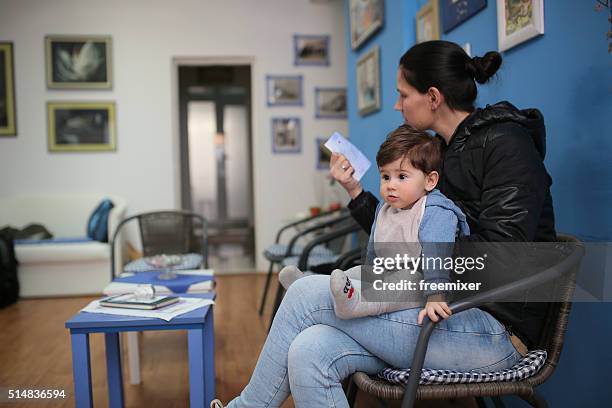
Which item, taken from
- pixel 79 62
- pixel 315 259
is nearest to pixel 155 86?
pixel 79 62

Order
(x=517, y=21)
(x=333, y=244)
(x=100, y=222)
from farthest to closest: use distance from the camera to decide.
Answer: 1. (x=100, y=222)
2. (x=333, y=244)
3. (x=517, y=21)

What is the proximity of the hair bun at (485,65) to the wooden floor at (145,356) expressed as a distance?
4.74ft

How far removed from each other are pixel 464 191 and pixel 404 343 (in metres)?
0.51

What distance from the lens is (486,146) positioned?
165 centimetres

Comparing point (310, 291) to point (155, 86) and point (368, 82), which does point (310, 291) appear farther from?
point (155, 86)

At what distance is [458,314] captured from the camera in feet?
5.02

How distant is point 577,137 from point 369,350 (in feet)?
3.20

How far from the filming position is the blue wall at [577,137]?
1.74m

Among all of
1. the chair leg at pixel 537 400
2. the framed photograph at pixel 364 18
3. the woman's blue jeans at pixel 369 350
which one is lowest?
the chair leg at pixel 537 400

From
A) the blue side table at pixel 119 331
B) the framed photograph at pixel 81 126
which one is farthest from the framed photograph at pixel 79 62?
the blue side table at pixel 119 331

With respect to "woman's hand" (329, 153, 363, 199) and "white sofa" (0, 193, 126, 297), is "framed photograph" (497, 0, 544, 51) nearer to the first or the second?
"woman's hand" (329, 153, 363, 199)

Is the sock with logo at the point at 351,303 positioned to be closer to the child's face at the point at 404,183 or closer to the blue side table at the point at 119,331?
the child's face at the point at 404,183

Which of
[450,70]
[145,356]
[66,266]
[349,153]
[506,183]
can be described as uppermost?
[450,70]

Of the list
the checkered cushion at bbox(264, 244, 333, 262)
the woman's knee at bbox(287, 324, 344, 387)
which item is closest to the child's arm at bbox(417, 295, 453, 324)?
the woman's knee at bbox(287, 324, 344, 387)
